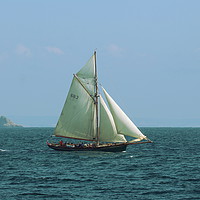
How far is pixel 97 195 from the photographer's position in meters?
38.0

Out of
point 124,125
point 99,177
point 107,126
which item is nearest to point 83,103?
point 107,126

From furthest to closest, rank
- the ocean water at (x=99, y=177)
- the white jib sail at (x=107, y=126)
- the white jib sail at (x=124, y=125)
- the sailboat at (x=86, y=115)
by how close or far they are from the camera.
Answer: the sailboat at (x=86, y=115) < the white jib sail at (x=107, y=126) < the white jib sail at (x=124, y=125) < the ocean water at (x=99, y=177)

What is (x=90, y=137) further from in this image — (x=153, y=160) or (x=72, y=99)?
(x=153, y=160)

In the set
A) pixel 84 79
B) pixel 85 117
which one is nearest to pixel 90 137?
pixel 85 117

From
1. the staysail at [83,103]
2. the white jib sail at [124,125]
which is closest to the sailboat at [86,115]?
the staysail at [83,103]

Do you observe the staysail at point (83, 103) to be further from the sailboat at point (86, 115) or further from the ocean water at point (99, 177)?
the ocean water at point (99, 177)

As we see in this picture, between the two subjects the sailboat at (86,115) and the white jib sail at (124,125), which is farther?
the sailboat at (86,115)

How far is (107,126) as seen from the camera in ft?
227

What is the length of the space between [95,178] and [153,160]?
18986 millimetres

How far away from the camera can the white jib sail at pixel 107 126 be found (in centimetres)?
6851

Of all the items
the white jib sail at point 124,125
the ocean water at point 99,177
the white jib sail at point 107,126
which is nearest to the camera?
the ocean water at point 99,177

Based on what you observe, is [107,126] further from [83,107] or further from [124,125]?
[83,107]

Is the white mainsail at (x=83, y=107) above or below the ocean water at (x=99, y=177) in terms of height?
above

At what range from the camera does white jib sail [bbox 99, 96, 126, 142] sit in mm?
68506
